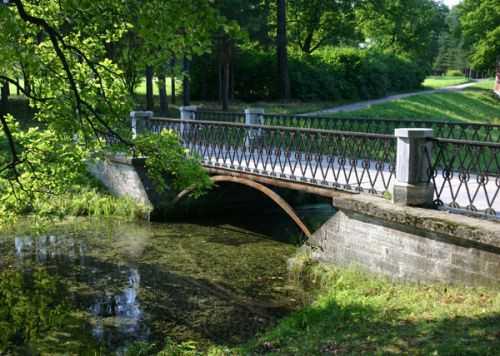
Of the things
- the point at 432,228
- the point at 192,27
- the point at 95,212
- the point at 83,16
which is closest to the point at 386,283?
the point at 432,228

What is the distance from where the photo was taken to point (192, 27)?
6.65m

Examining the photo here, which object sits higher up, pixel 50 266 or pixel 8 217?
pixel 8 217

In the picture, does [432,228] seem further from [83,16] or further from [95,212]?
[95,212]

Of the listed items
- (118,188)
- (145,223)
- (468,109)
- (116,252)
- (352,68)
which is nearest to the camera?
(116,252)

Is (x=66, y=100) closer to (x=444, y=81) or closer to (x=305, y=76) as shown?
(x=305, y=76)

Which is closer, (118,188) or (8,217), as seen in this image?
(8,217)

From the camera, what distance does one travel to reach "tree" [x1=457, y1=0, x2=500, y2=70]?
1667 inches

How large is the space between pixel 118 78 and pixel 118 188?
842cm

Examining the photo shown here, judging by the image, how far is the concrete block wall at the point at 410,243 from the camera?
308 inches

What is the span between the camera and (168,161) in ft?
27.9

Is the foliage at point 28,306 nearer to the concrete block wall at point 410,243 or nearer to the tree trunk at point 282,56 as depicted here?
the concrete block wall at point 410,243

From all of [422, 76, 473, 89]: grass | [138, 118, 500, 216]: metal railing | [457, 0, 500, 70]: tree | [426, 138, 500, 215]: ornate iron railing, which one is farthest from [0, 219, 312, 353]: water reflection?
[422, 76, 473, 89]: grass

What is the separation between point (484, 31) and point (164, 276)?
133 feet

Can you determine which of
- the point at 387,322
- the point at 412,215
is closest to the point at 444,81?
the point at 412,215
